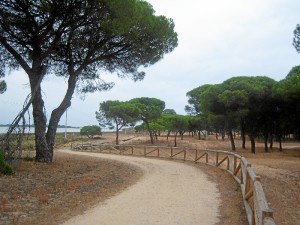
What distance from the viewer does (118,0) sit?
1374 centimetres

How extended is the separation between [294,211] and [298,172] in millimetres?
9347

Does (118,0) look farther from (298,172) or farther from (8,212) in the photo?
(298,172)

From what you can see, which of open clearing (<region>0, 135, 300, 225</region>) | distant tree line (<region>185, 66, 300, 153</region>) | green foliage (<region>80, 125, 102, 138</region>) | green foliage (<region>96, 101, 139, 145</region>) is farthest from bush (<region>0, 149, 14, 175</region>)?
green foliage (<region>80, 125, 102, 138</region>)

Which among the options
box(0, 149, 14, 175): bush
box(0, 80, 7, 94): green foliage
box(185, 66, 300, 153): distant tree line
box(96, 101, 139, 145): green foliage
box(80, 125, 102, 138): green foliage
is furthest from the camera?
box(80, 125, 102, 138): green foliage

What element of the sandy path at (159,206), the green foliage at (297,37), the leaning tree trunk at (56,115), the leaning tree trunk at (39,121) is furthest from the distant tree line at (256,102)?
the sandy path at (159,206)

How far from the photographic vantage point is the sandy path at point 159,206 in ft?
21.6

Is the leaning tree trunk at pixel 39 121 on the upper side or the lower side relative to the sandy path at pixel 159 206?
upper

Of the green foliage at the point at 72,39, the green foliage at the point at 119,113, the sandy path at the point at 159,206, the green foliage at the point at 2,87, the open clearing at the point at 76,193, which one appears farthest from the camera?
the green foliage at the point at 119,113

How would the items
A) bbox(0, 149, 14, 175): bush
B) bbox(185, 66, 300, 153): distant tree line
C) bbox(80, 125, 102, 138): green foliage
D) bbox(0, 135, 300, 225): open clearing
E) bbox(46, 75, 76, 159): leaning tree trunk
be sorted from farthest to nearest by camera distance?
bbox(80, 125, 102, 138): green foliage → bbox(185, 66, 300, 153): distant tree line → bbox(46, 75, 76, 159): leaning tree trunk → bbox(0, 149, 14, 175): bush → bbox(0, 135, 300, 225): open clearing

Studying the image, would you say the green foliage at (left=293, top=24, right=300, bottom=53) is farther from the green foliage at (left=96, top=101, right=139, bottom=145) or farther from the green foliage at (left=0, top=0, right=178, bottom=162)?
the green foliage at (left=96, top=101, right=139, bottom=145)

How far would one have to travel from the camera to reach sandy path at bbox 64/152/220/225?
659 centimetres

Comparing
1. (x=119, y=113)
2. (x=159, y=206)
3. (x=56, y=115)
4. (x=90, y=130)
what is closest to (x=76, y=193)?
(x=159, y=206)

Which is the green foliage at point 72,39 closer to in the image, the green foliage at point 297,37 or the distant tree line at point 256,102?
the green foliage at point 297,37

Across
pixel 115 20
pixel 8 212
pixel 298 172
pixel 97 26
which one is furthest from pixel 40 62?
pixel 298 172
